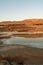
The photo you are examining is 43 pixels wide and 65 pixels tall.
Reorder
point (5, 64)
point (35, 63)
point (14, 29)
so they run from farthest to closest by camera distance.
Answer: point (14, 29), point (35, 63), point (5, 64)

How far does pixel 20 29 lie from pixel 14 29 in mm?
3014

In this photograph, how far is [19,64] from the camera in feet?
41.7

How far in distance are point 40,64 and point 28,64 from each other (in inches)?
33.8

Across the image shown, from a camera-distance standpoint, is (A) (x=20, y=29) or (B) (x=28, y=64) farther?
(A) (x=20, y=29)

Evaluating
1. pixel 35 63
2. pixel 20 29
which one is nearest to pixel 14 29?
pixel 20 29

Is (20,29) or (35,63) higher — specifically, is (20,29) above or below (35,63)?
below

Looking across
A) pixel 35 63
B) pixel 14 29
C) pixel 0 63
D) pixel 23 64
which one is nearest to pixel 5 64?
pixel 0 63

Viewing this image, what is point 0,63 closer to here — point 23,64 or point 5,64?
point 5,64

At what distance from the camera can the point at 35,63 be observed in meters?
13.0

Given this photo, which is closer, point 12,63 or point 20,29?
point 12,63

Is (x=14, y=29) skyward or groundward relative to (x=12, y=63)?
groundward

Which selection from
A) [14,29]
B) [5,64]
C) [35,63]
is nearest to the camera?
[5,64]

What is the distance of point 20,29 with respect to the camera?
89.2 m

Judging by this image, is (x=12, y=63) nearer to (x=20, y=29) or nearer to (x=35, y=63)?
(x=35, y=63)
